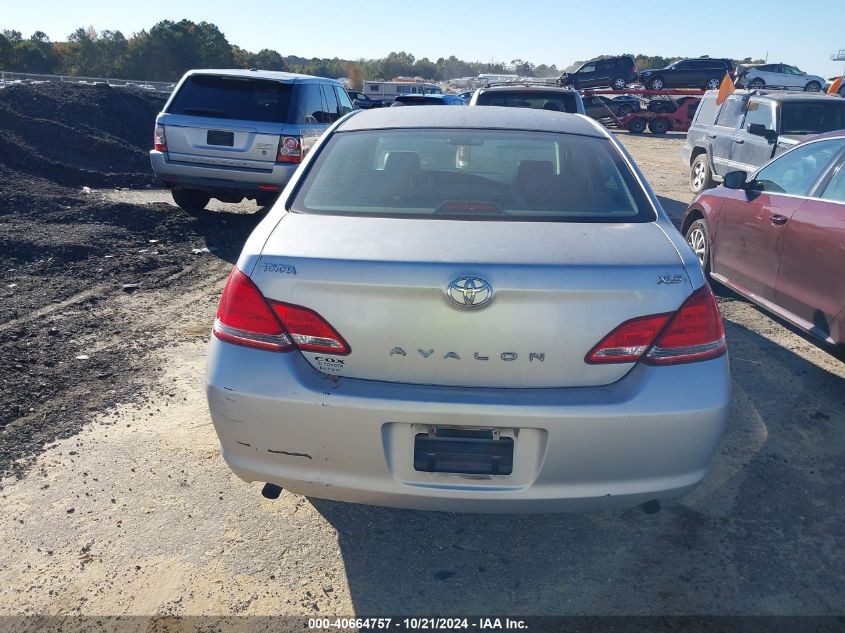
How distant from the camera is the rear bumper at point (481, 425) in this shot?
2303 millimetres

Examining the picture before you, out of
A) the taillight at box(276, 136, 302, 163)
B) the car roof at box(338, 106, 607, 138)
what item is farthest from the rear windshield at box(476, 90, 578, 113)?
the car roof at box(338, 106, 607, 138)

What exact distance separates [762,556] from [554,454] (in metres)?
1.24

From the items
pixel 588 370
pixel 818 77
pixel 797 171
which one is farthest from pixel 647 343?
pixel 818 77

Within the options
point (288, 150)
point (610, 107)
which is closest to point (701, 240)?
point (288, 150)

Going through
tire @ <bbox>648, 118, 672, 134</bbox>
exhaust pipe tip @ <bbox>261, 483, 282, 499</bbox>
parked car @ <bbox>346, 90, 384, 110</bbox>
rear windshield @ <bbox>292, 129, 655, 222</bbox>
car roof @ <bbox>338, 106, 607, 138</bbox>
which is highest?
car roof @ <bbox>338, 106, 607, 138</bbox>

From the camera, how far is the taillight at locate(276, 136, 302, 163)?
8.04 m

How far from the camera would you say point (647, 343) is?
2379 mm

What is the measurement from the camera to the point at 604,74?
36.3m

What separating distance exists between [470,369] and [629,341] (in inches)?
21.9

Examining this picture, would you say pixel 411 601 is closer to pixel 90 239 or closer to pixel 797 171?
pixel 797 171

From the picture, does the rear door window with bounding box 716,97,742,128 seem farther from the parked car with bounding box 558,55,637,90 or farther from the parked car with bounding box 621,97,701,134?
the parked car with bounding box 558,55,637,90

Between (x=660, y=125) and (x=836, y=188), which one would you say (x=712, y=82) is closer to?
(x=660, y=125)

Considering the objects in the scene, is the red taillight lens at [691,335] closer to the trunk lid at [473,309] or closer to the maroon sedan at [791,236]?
the trunk lid at [473,309]

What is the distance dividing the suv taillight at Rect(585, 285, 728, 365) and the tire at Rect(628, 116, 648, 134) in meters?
28.3
